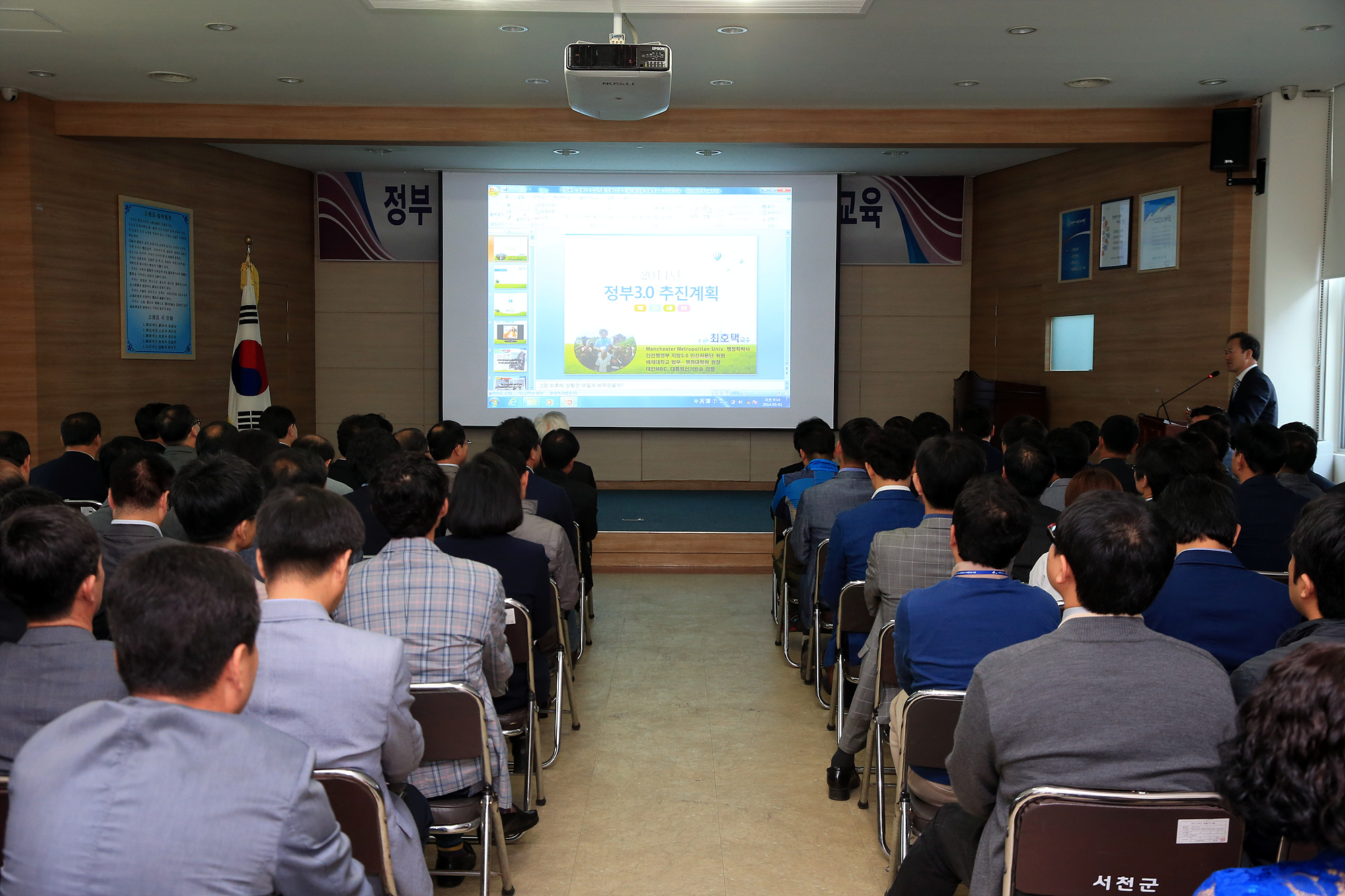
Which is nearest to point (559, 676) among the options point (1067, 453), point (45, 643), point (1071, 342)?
point (45, 643)

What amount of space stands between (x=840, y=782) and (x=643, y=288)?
645cm

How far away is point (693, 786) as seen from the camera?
3484mm

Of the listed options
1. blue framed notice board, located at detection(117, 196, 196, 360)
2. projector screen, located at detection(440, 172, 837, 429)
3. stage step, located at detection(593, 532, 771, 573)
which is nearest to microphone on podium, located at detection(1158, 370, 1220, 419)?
projector screen, located at detection(440, 172, 837, 429)

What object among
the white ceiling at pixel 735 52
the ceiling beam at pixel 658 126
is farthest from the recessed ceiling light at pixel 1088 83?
the ceiling beam at pixel 658 126

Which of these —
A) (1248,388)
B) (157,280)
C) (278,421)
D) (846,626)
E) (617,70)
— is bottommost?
(846,626)

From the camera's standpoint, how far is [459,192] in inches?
366

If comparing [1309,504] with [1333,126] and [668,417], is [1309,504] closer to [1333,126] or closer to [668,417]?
[1333,126]

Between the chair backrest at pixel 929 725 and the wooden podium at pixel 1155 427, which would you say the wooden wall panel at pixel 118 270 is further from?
the wooden podium at pixel 1155 427

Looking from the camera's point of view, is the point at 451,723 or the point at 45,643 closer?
the point at 45,643

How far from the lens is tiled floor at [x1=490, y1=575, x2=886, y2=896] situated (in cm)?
287

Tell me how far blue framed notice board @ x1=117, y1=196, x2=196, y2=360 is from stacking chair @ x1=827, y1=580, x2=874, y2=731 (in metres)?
6.26

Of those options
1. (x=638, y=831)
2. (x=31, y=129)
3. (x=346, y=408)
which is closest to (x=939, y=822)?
(x=638, y=831)

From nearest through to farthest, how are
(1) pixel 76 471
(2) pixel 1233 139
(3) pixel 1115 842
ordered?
(3) pixel 1115 842
(1) pixel 76 471
(2) pixel 1233 139

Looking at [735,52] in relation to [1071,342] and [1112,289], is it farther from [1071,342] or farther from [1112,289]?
[1071,342]
